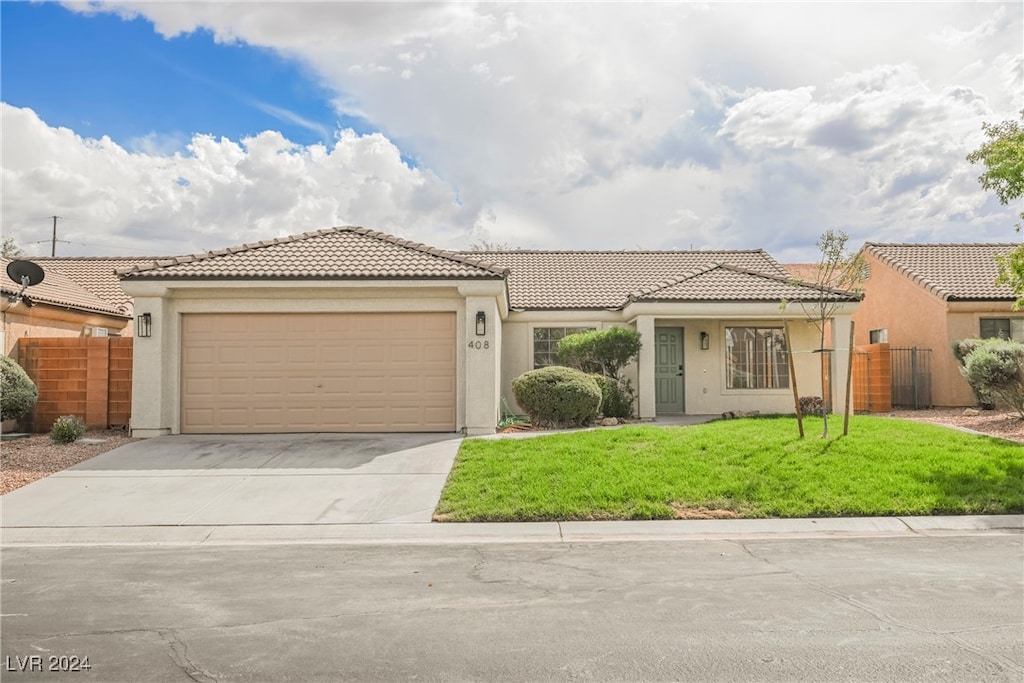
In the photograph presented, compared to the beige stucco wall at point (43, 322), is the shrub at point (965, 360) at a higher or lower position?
lower

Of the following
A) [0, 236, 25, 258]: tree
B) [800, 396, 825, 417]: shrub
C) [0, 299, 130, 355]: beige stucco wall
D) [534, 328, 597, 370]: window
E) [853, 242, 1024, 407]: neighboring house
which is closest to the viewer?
[0, 299, 130, 355]: beige stucco wall

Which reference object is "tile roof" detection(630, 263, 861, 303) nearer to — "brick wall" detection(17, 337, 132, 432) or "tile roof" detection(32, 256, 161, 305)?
"brick wall" detection(17, 337, 132, 432)

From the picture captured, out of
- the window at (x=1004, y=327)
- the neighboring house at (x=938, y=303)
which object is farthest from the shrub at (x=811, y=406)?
Result: the window at (x=1004, y=327)

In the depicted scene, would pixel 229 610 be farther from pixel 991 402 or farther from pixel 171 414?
pixel 991 402

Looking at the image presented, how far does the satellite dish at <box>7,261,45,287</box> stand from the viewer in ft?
52.2

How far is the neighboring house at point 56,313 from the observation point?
50.5ft

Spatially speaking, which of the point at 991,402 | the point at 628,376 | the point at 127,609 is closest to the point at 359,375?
the point at 628,376

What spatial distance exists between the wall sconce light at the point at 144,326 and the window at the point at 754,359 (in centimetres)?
1319

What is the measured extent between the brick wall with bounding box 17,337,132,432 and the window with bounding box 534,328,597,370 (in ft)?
30.7

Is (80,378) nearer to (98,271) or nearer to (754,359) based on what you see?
(98,271)

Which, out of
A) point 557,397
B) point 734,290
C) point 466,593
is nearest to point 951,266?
point 734,290

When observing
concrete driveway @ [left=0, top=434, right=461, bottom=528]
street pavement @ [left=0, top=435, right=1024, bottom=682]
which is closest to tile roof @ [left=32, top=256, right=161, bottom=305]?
concrete driveway @ [left=0, top=434, right=461, bottom=528]

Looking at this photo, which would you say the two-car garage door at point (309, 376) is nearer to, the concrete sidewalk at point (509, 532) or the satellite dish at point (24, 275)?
the satellite dish at point (24, 275)

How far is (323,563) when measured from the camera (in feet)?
23.3
